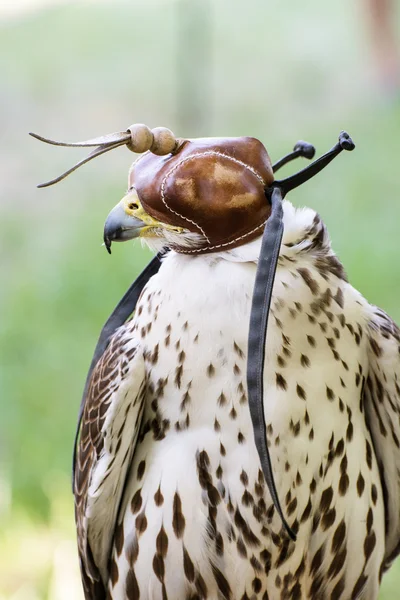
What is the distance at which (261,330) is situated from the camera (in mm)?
998

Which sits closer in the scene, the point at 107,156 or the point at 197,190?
the point at 197,190

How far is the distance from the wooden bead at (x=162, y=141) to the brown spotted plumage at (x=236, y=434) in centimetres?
15

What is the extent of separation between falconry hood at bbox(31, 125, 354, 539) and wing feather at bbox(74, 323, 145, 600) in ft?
0.57

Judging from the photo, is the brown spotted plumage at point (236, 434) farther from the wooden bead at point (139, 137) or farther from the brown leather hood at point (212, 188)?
the wooden bead at point (139, 137)

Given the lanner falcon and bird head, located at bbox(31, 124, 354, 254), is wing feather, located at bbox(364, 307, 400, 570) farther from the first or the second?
bird head, located at bbox(31, 124, 354, 254)

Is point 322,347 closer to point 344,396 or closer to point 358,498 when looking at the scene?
point 344,396

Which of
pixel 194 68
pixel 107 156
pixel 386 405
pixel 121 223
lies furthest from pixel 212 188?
pixel 194 68

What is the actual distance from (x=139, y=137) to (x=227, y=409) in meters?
0.36

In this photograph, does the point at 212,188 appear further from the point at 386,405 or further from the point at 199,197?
the point at 386,405

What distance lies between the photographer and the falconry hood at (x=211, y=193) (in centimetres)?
104

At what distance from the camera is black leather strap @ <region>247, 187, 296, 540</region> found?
100cm

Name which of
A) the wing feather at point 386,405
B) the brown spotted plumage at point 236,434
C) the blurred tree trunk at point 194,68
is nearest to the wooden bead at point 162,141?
the brown spotted plumage at point 236,434

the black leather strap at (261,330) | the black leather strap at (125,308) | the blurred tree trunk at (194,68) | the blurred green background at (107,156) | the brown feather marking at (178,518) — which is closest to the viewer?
the black leather strap at (261,330)

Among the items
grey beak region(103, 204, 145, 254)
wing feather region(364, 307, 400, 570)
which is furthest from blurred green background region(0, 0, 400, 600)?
grey beak region(103, 204, 145, 254)
